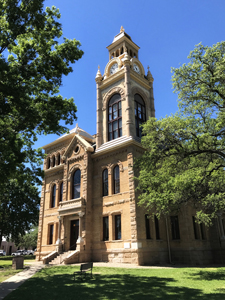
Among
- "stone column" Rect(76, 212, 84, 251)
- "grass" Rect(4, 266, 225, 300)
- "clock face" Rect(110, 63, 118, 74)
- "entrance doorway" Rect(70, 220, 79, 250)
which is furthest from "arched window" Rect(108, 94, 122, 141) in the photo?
"grass" Rect(4, 266, 225, 300)

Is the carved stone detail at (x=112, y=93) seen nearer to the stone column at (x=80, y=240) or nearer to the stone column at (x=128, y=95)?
the stone column at (x=128, y=95)

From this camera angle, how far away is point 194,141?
14828mm

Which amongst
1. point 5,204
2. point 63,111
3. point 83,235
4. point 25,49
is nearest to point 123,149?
point 83,235

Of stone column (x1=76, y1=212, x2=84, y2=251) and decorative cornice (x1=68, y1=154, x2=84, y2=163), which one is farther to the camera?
decorative cornice (x1=68, y1=154, x2=84, y2=163)

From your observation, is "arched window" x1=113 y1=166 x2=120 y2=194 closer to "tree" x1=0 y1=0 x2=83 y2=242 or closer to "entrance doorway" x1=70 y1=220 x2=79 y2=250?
"entrance doorway" x1=70 y1=220 x2=79 y2=250

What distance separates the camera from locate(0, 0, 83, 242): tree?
1181cm

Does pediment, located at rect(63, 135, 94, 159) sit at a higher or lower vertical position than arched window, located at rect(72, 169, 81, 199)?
higher

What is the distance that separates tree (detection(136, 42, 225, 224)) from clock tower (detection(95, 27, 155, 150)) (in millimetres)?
8131

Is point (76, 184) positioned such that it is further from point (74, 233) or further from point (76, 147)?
point (74, 233)

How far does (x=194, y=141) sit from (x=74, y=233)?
16339mm

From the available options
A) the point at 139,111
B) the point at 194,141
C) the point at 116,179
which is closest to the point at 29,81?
the point at 194,141

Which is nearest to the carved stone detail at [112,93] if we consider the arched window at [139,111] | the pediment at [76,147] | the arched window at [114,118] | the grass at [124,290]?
the arched window at [114,118]

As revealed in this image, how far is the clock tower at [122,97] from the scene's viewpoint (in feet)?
85.5


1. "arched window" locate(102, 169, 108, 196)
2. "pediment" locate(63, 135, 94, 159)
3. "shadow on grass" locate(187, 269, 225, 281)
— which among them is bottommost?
"shadow on grass" locate(187, 269, 225, 281)
